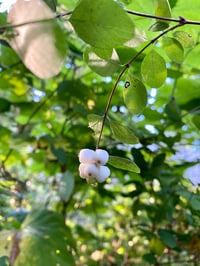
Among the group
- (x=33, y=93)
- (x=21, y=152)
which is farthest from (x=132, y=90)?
(x=21, y=152)

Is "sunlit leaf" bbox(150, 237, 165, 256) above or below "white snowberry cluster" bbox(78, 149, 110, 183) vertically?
below

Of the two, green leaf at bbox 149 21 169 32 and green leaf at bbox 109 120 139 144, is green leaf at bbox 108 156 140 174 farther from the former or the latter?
green leaf at bbox 149 21 169 32

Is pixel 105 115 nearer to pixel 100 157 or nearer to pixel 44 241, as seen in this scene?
pixel 100 157

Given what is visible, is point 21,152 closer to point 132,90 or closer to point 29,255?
point 29,255

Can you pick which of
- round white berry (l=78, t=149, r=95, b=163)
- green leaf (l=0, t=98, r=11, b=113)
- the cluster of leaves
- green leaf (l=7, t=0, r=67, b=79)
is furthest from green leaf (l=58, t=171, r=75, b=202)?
green leaf (l=7, t=0, r=67, b=79)

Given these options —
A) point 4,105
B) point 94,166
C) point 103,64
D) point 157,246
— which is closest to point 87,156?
point 94,166

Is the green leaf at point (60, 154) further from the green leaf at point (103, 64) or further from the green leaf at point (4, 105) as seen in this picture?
the green leaf at point (103, 64)

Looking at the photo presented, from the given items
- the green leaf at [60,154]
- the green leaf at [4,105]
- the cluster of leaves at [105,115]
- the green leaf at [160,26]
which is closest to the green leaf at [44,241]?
the cluster of leaves at [105,115]
